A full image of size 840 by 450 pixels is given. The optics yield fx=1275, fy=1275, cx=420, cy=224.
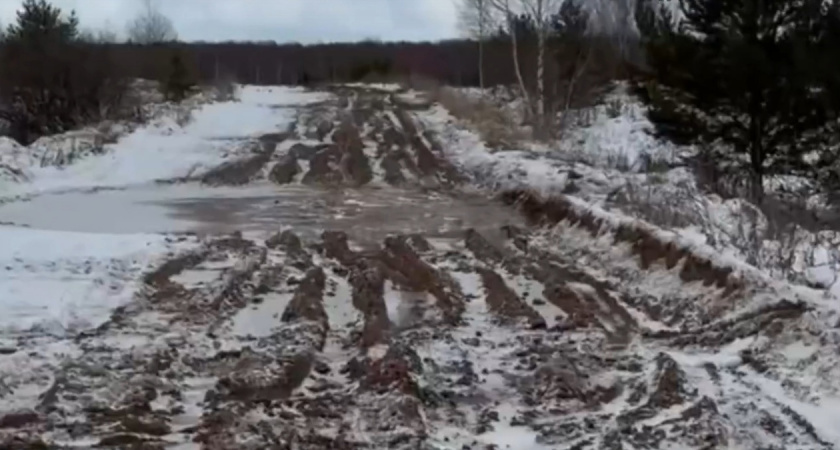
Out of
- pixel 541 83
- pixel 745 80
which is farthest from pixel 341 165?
pixel 541 83

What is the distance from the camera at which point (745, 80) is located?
19.9 meters

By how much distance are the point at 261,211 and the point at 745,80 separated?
7.98m

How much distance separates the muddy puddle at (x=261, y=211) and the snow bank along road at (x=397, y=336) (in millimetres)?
119

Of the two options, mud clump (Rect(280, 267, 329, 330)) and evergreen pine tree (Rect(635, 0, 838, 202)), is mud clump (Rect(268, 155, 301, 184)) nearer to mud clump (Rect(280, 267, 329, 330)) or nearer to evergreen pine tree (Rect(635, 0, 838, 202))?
evergreen pine tree (Rect(635, 0, 838, 202))

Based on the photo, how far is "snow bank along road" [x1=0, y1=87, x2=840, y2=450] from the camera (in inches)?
259

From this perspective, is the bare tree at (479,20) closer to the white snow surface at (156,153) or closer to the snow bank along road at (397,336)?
the white snow surface at (156,153)

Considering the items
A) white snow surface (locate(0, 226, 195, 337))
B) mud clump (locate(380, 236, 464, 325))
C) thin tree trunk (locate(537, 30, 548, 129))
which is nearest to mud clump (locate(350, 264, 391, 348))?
mud clump (locate(380, 236, 464, 325))

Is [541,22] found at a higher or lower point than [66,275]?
higher

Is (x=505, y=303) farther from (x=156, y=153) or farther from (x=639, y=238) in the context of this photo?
(x=156, y=153)

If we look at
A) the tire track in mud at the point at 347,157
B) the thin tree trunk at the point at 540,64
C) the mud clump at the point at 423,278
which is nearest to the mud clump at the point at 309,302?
the mud clump at the point at 423,278

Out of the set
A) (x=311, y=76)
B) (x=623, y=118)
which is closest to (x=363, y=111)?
(x=623, y=118)

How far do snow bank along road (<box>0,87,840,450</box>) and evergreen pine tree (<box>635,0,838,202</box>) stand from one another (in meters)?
4.98

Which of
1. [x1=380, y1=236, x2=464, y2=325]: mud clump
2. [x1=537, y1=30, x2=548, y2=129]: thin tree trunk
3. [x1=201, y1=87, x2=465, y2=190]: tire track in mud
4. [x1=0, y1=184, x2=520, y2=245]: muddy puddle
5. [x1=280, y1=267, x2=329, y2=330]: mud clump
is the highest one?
[x1=537, y1=30, x2=548, y2=129]: thin tree trunk

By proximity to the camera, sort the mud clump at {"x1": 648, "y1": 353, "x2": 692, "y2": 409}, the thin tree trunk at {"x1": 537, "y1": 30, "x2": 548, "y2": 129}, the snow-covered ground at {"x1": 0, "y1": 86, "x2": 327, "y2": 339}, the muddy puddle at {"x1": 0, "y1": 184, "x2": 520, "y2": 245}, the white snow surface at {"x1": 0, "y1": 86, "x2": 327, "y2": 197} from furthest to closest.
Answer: the thin tree trunk at {"x1": 537, "y1": 30, "x2": 548, "y2": 129}
the white snow surface at {"x1": 0, "y1": 86, "x2": 327, "y2": 197}
the muddy puddle at {"x1": 0, "y1": 184, "x2": 520, "y2": 245}
the snow-covered ground at {"x1": 0, "y1": 86, "x2": 327, "y2": 339}
the mud clump at {"x1": 648, "y1": 353, "x2": 692, "y2": 409}
